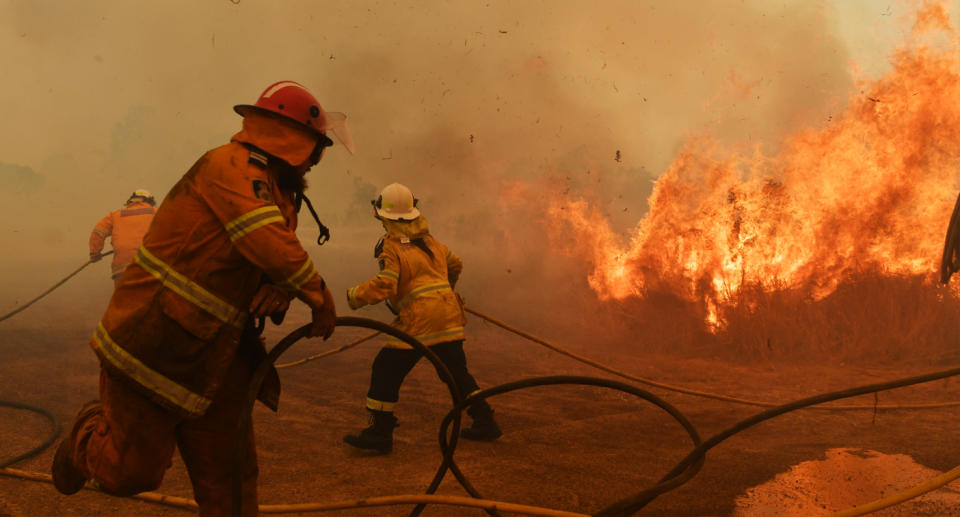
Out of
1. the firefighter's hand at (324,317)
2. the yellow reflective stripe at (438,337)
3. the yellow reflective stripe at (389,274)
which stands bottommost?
the yellow reflective stripe at (438,337)

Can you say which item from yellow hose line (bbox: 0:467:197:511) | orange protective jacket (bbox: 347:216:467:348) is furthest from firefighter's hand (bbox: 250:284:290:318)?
orange protective jacket (bbox: 347:216:467:348)

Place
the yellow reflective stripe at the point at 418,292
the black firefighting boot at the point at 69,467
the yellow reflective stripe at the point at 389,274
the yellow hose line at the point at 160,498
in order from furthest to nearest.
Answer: the yellow reflective stripe at the point at 418,292 → the yellow reflective stripe at the point at 389,274 → the yellow hose line at the point at 160,498 → the black firefighting boot at the point at 69,467

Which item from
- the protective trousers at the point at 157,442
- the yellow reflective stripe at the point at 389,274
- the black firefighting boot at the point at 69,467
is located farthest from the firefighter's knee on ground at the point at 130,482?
the yellow reflective stripe at the point at 389,274

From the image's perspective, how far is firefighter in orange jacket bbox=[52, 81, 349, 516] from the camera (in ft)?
6.97

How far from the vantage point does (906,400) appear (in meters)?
5.63

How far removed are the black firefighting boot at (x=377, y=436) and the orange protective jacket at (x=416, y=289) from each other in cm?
53

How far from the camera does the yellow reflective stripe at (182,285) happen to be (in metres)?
2.13

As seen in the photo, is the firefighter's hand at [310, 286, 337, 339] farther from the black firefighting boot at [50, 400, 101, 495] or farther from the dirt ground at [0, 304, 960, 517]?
the dirt ground at [0, 304, 960, 517]

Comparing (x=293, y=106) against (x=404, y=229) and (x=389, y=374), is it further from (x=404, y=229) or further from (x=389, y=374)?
(x=389, y=374)

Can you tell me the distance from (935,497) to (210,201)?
3.93 meters

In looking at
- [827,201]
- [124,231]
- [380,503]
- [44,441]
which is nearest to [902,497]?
[380,503]

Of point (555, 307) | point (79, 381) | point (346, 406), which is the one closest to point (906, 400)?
point (346, 406)

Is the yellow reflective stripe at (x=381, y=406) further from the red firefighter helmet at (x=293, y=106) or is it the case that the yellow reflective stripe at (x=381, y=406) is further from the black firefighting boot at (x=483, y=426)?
the red firefighter helmet at (x=293, y=106)

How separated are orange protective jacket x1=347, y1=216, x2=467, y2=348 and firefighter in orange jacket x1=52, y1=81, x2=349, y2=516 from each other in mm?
1853
